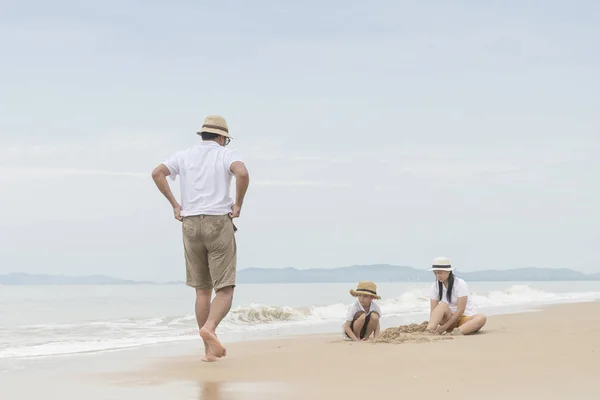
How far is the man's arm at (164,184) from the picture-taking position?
653 cm

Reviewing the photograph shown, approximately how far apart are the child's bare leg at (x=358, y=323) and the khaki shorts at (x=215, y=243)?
246 cm

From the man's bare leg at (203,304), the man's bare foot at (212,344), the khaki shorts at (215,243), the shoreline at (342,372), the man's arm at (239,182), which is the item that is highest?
the man's arm at (239,182)

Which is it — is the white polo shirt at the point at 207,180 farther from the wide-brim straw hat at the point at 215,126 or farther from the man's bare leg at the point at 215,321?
the man's bare leg at the point at 215,321

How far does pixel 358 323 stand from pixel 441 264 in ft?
3.80

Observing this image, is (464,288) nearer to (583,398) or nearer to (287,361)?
(287,361)

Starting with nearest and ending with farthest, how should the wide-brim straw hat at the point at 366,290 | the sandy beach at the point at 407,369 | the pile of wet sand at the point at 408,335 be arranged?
1. the sandy beach at the point at 407,369
2. the pile of wet sand at the point at 408,335
3. the wide-brim straw hat at the point at 366,290

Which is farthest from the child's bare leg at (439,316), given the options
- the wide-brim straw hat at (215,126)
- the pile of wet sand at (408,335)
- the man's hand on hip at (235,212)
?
the wide-brim straw hat at (215,126)

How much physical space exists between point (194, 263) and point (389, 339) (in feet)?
8.09

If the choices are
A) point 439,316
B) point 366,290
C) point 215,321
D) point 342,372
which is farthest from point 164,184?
point 439,316

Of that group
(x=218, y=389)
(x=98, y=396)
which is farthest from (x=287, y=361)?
(x=98, y=396)

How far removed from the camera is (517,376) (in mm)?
5176

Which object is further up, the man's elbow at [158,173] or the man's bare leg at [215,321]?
the man's elbow at [158,173]

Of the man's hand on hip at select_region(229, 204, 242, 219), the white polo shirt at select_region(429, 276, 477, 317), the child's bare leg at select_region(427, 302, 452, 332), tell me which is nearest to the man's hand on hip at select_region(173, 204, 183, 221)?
the man's hand on hip at select_region(229, 204, 242, 219)

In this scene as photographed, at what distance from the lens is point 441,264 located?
28.4ft
